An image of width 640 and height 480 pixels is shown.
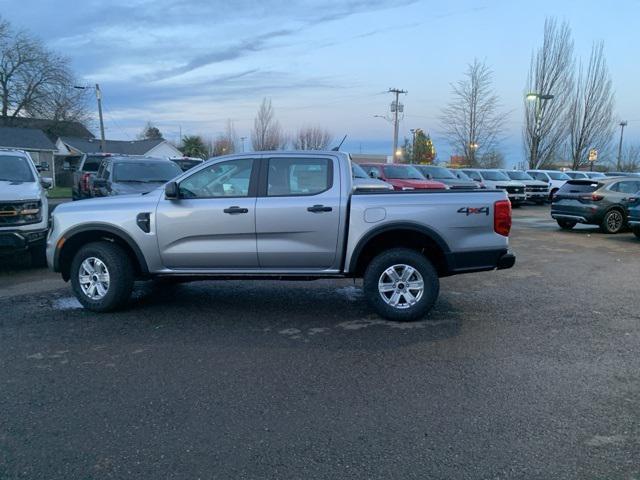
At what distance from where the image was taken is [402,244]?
19.7 feet

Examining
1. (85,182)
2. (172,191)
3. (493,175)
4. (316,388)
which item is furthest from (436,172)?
(316,388)

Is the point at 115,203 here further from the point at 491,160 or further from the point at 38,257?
the point at 491,160

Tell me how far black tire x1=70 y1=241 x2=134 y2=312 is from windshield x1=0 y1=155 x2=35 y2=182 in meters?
4.40

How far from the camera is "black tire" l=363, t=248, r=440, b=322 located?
5.72m

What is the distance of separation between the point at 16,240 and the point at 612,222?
14442mm

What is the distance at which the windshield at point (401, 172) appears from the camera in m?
17.8

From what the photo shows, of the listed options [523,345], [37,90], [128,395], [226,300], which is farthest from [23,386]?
[37,90]

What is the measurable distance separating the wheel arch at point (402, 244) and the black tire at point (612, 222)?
10.6 meters

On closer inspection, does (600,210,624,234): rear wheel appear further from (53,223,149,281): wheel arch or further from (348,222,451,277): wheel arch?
(53,223,149,281): wheel arch

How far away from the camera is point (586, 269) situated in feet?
30.1

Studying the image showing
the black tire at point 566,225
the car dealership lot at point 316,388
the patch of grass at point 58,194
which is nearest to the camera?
the car dealership lot at point 316,388

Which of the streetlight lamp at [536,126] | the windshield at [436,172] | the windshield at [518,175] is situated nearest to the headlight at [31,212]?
the windshield at [436,172]

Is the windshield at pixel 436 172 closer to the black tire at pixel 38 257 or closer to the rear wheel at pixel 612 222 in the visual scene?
the rear wheel at pixel 612 222

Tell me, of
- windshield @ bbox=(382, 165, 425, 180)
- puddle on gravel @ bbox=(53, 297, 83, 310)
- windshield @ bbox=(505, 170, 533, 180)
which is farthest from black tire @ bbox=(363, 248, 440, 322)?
windshield @ bbox=(505, 170, 533, 180)
